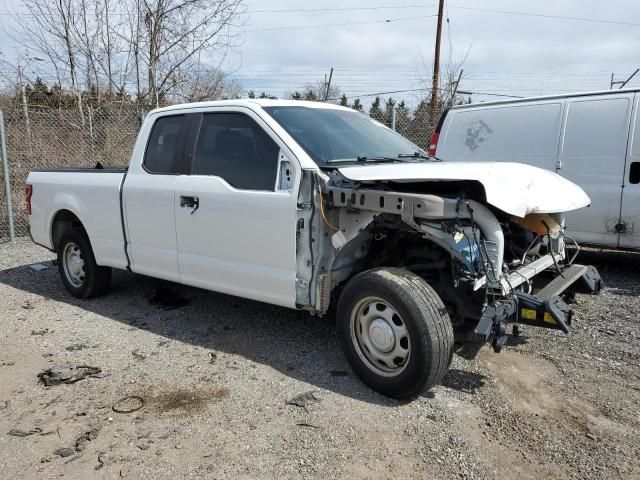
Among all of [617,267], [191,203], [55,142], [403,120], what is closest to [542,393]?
[191,203]

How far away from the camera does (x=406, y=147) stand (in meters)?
4.93

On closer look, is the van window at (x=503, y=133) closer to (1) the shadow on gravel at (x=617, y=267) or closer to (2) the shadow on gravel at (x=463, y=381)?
(1) the shadow on gravel at (x=617, y=267)

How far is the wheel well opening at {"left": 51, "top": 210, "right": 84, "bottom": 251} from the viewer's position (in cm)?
610

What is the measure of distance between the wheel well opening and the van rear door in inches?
228

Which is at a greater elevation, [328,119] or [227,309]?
[328,119]

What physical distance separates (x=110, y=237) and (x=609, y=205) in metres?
5.67

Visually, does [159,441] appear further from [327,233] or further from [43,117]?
[43,117]

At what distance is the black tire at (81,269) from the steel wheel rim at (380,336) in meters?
3.44

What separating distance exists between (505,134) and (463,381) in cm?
432

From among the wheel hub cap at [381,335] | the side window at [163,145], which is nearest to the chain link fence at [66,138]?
the side window at [163,145]

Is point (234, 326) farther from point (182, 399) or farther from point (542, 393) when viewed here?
point (542, 393)

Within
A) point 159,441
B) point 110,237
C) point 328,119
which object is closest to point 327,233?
point 328,119

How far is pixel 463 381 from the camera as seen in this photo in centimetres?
386

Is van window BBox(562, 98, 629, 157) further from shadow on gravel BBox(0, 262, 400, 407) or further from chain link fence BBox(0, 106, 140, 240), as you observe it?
chain link fence BBox(0, 106, 140, 240)
